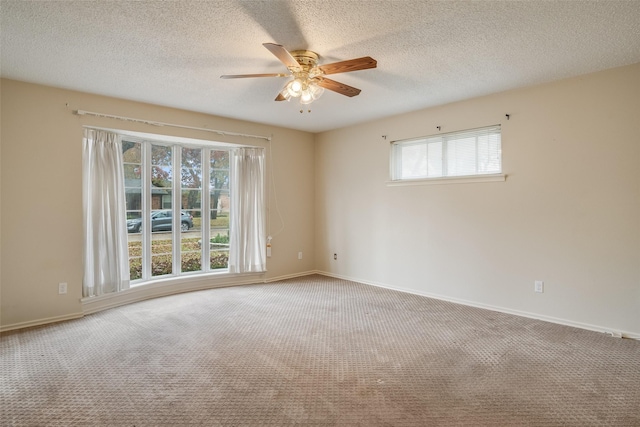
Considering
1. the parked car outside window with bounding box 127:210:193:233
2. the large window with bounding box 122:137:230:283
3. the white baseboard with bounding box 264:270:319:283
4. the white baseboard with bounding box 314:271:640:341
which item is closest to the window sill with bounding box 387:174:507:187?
the white baseboard with bounding box 314:271:640:341

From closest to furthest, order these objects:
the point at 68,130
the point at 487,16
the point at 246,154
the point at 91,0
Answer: the point at 91,0, the point at 487,16, the point at 68,130, the point at 246,154

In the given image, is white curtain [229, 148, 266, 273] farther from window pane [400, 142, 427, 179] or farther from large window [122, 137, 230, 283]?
window pane [400, 142, 427, 179]

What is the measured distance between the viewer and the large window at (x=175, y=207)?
14.5ft

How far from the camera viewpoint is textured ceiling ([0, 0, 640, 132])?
2150 mm

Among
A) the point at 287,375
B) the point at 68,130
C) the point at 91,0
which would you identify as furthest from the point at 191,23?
the point at 287,375

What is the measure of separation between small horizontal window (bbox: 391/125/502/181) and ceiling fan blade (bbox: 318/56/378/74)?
7.36 feet

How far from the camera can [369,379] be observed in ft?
7.71

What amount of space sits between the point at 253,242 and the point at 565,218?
398cm

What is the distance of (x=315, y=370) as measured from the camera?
2482mm

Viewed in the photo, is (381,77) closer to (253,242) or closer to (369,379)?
(369,379)

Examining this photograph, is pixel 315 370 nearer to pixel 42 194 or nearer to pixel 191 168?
pixel 42 194

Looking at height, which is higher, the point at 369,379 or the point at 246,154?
the point at 246,154

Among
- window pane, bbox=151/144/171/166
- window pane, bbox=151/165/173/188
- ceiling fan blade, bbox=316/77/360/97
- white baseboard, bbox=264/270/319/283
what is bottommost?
white baseboard, bbox=264/270/319/283

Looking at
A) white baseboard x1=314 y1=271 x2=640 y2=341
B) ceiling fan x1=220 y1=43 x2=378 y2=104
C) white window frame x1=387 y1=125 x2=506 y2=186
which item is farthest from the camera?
white window frame x1=387 y1=125 x2=506 y2=186
